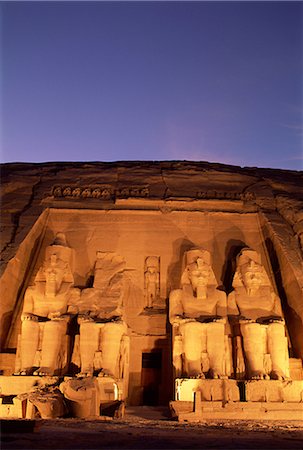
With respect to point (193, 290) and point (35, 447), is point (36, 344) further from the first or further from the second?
point (35, 447)

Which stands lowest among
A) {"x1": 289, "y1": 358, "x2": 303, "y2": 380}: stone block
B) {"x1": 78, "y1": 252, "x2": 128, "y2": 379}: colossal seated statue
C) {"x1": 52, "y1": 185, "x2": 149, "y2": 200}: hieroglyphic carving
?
{"x1": 289, "y1": 358, "x2": 303, "y2": 380}: stone block

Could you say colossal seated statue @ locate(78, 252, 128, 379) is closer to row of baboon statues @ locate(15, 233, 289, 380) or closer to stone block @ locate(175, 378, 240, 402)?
row of baboon statues @ locate(15, 233, 289, 380)

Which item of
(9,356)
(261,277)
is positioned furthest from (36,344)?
(261,277)

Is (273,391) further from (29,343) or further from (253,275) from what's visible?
(29,343)

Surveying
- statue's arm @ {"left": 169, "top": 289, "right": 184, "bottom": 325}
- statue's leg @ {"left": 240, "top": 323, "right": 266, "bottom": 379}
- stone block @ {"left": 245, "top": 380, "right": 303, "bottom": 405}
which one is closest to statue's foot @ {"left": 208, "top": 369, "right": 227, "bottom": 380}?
stone block @ {"left": 245, "top": 380, "right": 303, "bottom": 405}

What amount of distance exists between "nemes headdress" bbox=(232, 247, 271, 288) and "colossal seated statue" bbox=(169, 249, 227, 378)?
52cm

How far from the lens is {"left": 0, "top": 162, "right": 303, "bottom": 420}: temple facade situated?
29.5 feet

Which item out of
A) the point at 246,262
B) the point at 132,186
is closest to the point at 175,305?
the point at 246,262

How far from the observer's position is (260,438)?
494 centimetres

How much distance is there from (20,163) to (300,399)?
9.80 meters

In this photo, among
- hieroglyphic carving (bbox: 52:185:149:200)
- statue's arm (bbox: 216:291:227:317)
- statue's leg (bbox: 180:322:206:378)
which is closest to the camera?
statue's leg (bbox: 180:322:206:378)

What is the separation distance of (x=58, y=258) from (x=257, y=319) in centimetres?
445

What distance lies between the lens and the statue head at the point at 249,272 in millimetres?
10633

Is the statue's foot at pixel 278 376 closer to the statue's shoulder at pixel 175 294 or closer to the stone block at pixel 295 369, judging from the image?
the stone block at pixel 295 369
